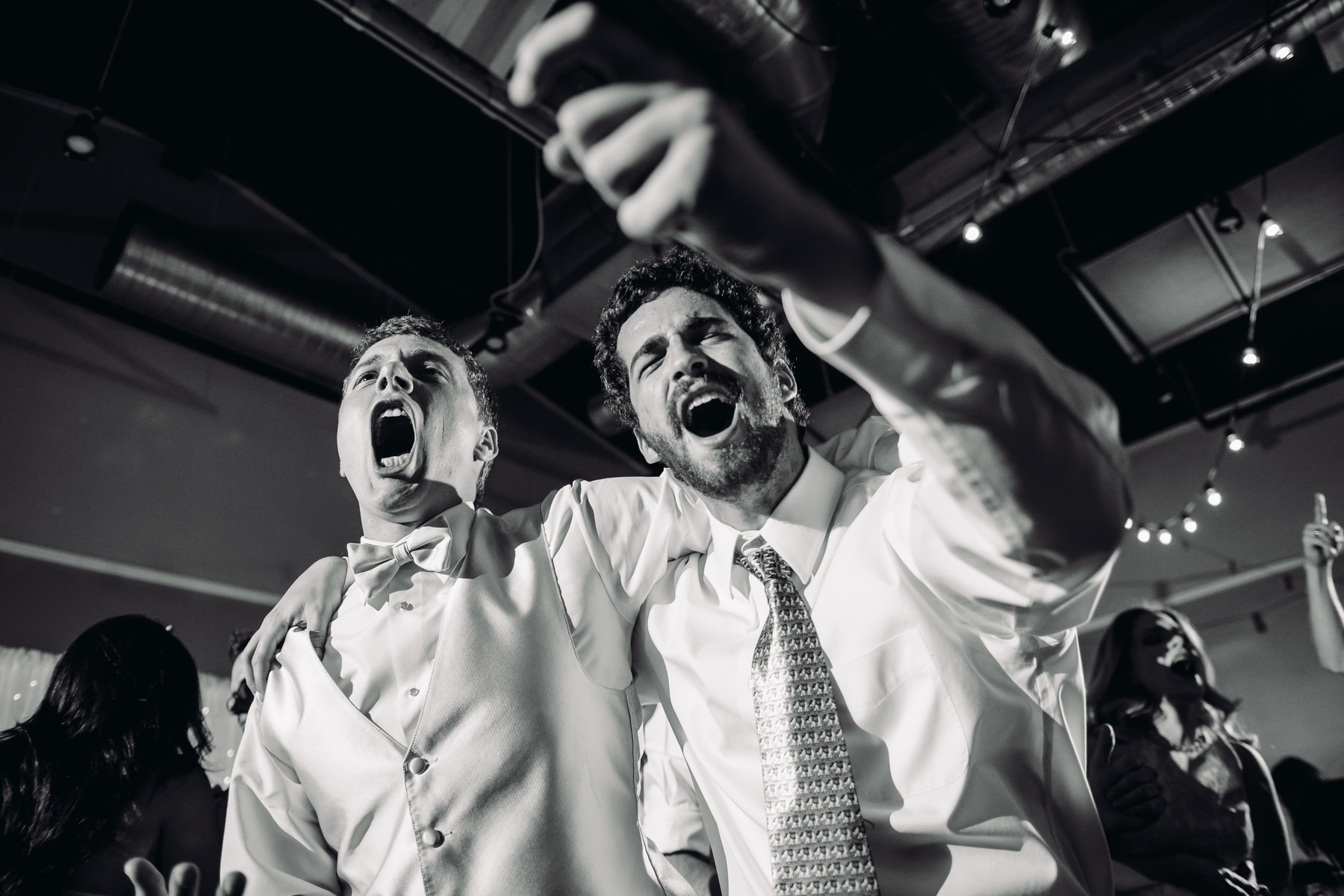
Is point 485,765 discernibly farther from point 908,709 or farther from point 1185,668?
point 1185,668

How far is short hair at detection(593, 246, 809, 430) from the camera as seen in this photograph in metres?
1.73

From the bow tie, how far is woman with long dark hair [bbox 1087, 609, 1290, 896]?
1.58 metres

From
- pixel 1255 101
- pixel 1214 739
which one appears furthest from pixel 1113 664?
pixel 1255 101

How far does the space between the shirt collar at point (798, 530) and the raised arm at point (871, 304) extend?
570 millimetres

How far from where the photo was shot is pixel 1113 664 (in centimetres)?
245

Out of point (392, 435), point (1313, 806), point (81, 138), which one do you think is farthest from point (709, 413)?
point (81, 138)

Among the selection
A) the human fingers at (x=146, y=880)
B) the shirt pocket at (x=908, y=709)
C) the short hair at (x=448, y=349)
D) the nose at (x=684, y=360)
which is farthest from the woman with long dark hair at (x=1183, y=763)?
the human fingers at (x=146, y=880)

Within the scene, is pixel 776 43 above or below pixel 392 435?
above

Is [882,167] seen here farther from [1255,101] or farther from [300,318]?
[300,318]

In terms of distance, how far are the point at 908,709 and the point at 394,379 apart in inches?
46.0

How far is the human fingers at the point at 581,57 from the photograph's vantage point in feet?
1.78

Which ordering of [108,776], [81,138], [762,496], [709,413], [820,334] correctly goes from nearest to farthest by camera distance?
1. [820,334]
2. [762,496]
3. [709,413]
4. [108,776]
5. [81,138]

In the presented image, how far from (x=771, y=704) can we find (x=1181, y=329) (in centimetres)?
498

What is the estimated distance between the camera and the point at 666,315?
161cm
